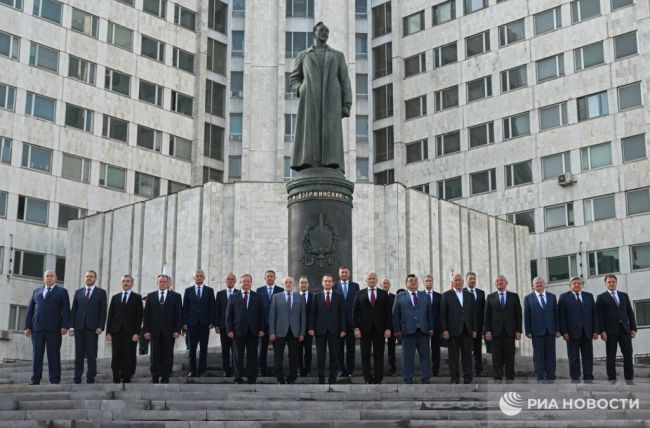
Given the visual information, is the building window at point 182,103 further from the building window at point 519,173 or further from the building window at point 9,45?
the building window at point 519,173

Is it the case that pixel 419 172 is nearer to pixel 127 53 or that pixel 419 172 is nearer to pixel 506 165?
pixel 506 165

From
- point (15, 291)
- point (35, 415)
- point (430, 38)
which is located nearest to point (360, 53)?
point (430, 38)

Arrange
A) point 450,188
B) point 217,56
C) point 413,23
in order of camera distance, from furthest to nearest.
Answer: point 217,56
point 413,23
point 450,188

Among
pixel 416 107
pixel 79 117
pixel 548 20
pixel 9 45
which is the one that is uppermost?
pixel 548 20

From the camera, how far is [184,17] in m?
63.0

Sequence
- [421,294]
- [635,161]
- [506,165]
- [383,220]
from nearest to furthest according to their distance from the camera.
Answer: [421,294] < [383,220] < [635,161] < [506,165]

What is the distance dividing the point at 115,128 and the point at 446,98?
60.1 feet

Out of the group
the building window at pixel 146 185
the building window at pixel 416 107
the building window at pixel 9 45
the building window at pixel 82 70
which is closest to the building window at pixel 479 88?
the building window at pixel 416 107

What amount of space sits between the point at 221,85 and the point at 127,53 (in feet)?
24.8

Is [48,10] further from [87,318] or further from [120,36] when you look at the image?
[87,318]

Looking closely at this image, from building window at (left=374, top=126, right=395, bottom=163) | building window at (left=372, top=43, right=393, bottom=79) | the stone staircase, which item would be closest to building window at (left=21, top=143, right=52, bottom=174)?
building window at (left=374, top=126, right=395, bottom=163)

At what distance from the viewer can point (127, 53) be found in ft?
193

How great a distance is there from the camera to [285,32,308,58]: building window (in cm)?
6297

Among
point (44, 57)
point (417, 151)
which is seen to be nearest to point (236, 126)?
point (417, 151)
